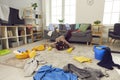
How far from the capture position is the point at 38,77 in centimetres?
155

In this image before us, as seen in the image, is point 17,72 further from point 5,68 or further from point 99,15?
point 99,15

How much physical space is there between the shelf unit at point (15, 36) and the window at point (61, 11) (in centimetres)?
137

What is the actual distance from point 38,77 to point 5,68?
0.81 metres

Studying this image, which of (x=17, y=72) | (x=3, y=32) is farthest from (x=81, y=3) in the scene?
(x=17, y=72)

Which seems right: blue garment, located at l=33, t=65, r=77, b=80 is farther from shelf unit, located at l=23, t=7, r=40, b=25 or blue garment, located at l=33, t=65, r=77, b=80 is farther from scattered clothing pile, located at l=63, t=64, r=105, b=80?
shelf unit, located at l=23, t=7, r=40, b=25

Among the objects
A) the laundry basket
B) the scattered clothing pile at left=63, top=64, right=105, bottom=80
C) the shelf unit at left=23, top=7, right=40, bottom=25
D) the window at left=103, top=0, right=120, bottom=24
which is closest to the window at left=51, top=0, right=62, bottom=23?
the shelf unit at left=23, top=7, right=40, bottom=25

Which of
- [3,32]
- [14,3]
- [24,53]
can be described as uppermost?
[14,3]

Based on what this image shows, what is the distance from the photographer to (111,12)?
4.47 meters

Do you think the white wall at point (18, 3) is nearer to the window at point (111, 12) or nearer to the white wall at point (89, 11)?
the white wall at point (89, 11)

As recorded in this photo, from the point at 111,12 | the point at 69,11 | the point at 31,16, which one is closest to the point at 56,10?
the point at 69,11

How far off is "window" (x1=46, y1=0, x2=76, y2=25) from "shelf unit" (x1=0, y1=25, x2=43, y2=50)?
4.50ft

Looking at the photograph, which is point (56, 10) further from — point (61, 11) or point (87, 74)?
point (87, 74)

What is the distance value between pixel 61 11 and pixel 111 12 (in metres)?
2.31

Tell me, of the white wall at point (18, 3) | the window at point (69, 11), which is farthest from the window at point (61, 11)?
the white wall at point (18, 3)
